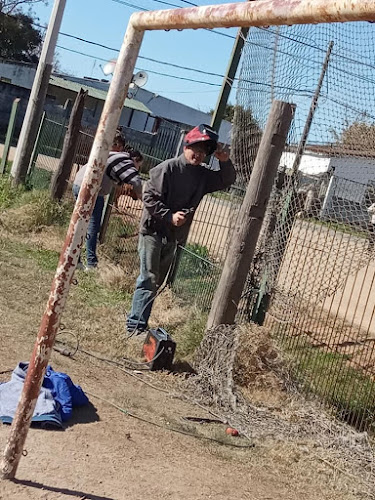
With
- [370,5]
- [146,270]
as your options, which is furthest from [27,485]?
[146,270]

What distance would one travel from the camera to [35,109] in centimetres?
1416

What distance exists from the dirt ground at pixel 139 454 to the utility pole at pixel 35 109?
25.7 feet

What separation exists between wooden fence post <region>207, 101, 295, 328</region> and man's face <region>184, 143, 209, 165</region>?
50 centimetres

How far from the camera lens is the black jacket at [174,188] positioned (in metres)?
6.47

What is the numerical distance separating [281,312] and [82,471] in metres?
3.03

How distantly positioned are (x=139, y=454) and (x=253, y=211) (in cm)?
234

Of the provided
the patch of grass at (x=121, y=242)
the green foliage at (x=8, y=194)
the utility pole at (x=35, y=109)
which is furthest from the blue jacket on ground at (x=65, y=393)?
the utility pole at (x=35, y=109)

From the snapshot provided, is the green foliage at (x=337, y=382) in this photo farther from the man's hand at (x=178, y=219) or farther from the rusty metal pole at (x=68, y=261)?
the rusty metal pole at (x=68, y=261)

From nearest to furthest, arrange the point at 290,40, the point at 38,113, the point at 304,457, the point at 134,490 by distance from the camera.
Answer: the point at 134,490 < the point at 304,457 < the point at 290,40 < the point at 38,113

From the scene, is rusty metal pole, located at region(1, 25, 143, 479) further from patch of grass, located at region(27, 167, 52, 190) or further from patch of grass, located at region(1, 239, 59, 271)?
patch of grass, located at region(27, 167, 52, 190)

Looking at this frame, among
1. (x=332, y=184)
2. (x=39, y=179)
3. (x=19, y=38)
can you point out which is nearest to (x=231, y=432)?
(x=332, y=184)

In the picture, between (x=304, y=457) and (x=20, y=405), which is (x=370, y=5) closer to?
(x=20, y=405)

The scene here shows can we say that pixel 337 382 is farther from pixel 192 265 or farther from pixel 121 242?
pixel 121 242

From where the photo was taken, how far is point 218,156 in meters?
6.48
